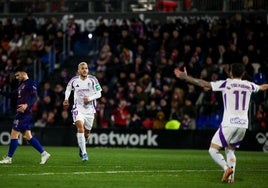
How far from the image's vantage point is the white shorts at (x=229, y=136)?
14773mm

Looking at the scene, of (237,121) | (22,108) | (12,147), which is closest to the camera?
(237,121)

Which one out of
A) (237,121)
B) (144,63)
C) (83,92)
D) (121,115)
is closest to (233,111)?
(237,121)

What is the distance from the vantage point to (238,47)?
3234 cm

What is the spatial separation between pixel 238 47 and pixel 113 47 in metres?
6.66

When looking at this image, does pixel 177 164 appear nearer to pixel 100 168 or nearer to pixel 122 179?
pixel 100 168

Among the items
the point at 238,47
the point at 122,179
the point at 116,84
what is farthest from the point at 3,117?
the point at 122,179

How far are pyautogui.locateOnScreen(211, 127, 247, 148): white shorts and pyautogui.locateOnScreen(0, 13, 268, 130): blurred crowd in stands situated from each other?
14048 millimetres

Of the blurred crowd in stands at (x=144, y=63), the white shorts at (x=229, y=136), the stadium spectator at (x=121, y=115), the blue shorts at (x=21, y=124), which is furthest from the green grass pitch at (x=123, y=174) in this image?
the stadium spectator at (x=121, y=115)

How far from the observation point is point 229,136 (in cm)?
1480

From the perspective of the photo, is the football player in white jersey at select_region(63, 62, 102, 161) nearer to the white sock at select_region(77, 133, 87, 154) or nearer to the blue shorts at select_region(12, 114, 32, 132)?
the white sock at select_region(77, 133, 87, 154)

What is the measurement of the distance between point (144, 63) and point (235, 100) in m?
19.6

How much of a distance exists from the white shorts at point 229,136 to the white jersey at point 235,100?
0.09 metres

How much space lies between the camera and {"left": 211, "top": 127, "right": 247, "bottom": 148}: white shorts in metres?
14.8

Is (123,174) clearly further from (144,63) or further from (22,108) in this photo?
(144,63)
